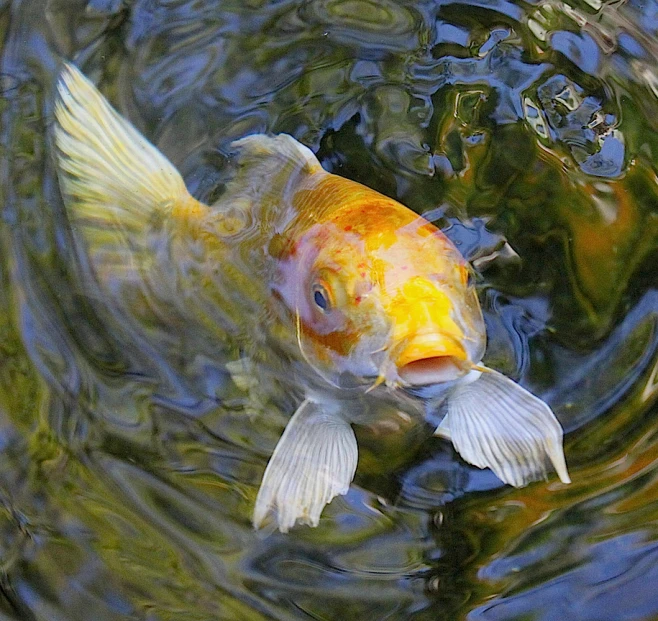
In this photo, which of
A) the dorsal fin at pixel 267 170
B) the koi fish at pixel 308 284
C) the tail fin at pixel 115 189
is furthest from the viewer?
the tail fin at pixel 115 189

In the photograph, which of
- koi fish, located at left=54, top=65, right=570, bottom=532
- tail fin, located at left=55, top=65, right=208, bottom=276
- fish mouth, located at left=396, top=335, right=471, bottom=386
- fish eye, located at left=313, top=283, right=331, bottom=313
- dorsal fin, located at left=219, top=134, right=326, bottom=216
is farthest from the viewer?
tail fin, located at left=55, top=65, right=208, bottom=276

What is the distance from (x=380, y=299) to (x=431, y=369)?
0.77 ft

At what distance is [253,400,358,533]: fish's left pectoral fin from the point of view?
2.65 metres

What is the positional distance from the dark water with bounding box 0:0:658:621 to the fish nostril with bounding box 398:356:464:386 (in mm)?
635

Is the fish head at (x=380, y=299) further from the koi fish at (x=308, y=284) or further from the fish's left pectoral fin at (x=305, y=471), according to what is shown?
the fish's left pectoral fin at (x=305, y=471)

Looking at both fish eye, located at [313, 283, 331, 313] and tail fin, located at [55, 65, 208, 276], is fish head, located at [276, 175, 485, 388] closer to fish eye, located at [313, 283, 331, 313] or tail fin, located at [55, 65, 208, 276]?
fish eye, located at [313, 283, 331, 313]

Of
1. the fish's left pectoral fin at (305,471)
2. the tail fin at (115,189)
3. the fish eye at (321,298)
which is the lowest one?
the tail fin at (115,189)

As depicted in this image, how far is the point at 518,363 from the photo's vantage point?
301 cm

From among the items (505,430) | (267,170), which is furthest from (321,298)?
(267,170)

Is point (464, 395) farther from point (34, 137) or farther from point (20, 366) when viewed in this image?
point (34, 137)

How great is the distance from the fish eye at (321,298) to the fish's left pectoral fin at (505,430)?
1.54 feet

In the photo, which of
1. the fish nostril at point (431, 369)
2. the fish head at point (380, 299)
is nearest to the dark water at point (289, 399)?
the fish head at point (380, 299)

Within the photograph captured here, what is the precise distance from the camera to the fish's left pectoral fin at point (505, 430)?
8.61 feet

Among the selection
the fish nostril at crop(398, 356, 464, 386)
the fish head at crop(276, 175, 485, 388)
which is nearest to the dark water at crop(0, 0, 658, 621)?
the fish head at crop(276, 175, 485, 388)
